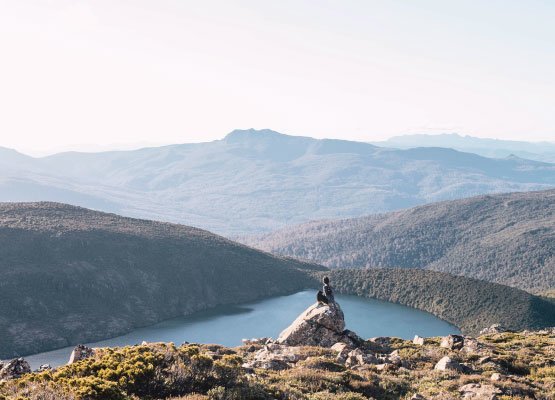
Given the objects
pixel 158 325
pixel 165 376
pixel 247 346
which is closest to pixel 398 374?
pixel 165 376

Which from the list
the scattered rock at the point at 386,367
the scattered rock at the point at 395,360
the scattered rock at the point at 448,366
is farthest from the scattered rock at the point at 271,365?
the scattered rock at the point at 448,366

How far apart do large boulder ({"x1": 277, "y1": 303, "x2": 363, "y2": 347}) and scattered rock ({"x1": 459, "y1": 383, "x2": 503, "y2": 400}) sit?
57.1 feet

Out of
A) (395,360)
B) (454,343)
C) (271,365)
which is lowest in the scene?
(454,343)

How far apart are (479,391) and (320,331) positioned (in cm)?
2001

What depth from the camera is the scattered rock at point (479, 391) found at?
23.3m

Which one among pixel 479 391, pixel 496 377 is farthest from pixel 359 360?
pixel 479 391

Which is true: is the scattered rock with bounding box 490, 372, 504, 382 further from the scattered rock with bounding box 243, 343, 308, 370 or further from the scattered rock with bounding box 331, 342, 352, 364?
the scattered rock with bounding box 243, 343, 308, 370

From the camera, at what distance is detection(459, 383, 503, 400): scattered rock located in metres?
23.3

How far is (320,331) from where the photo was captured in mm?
43531

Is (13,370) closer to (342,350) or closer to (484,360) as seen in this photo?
(342,350)

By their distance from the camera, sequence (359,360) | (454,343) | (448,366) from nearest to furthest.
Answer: (448,366) < (359,360) < (454,343)

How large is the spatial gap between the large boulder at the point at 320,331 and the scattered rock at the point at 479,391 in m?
17.4

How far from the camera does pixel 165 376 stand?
2138 centimetres

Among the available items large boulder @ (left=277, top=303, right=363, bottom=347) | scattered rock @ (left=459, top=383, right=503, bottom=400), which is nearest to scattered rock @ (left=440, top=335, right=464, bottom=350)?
large boulder @ (left=277, top=303, right=363, bottom=347)
